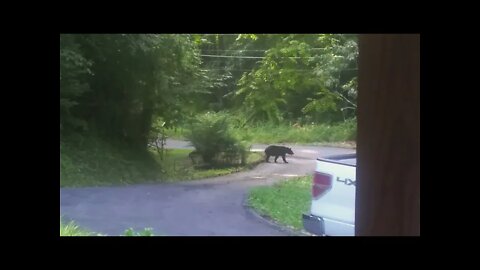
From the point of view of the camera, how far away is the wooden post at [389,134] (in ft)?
5.82

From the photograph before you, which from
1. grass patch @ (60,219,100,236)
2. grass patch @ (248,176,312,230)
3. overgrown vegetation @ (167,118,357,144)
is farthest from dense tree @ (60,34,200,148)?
grass patch @ (60,219,100,236)

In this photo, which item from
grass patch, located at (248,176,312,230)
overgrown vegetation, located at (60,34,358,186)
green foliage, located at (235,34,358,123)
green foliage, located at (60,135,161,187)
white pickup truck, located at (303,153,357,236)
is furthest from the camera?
green foliage, located at (235,34,358,123)

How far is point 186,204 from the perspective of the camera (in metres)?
6.35

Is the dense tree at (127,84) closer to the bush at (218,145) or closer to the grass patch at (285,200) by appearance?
the bush at (218,145)

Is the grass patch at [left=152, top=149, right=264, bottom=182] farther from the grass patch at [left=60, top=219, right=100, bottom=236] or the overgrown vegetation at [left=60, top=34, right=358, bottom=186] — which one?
the grass patch at [left=60, top=219, right=100, bottom=236]

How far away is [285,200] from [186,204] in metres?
1.09

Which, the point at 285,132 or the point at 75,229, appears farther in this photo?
the point at 285,132

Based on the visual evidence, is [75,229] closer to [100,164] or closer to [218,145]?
[100,164]

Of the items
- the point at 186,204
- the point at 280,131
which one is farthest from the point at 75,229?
the point at 280,131

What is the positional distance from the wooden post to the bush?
6562mm

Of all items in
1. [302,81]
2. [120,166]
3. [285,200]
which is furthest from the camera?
[302,81]

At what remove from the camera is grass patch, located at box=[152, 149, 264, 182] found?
8.04 meters
